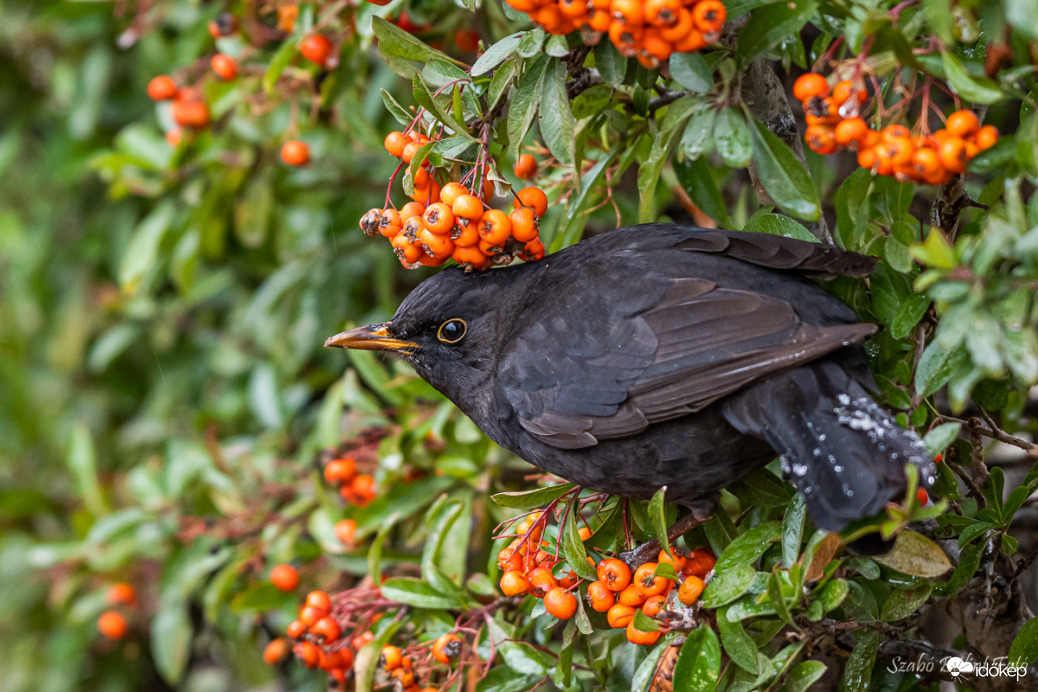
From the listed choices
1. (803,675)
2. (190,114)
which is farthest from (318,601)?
(190,114)

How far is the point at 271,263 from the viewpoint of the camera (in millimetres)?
4543

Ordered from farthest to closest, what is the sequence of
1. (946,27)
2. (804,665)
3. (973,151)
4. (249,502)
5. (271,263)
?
1. (271,263)
2. (249,502)
3. (804,665)
4. (973,151)
5. (946,27)

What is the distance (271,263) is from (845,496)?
3.32 m

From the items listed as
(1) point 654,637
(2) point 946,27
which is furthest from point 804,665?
(2) point 946,27

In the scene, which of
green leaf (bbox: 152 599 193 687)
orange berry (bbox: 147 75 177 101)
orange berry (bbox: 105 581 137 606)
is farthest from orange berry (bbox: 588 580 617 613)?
orange berry (bbox: 105 581 137 606)

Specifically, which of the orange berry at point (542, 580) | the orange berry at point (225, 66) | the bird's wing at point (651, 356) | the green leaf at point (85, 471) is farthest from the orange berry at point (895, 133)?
the green leaf at point (85, 471)

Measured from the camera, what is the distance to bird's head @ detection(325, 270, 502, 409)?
2.74 metres

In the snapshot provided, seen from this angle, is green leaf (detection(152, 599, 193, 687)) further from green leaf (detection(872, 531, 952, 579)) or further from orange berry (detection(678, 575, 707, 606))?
green leaf (detection(872, 531, 952, 579))

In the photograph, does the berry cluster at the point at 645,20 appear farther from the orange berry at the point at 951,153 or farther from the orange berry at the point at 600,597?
the orange berry at the point at 600,597

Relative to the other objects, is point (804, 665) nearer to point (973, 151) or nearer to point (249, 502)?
point (973, 151)

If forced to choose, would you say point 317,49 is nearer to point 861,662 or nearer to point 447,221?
point 447,221

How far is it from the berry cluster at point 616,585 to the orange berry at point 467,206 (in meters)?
0.83

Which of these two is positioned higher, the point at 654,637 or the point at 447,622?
the point at 654,637

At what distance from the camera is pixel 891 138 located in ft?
6.07
